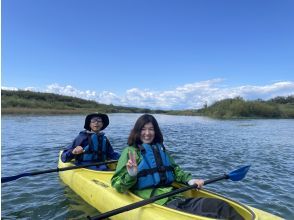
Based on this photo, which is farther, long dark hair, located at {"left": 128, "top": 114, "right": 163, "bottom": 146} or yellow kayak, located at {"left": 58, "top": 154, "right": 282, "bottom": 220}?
long dark hair, located at {"left": 128, "top": 114, "right": 163, "bottom": 146}

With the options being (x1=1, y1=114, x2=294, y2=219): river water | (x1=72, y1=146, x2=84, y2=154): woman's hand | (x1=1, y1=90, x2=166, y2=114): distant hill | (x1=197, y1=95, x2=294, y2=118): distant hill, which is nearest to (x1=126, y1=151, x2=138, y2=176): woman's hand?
(x1=1, y1=114, x2=294, y2=219): river water

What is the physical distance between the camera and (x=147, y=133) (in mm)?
4172

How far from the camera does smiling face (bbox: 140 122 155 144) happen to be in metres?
4.15

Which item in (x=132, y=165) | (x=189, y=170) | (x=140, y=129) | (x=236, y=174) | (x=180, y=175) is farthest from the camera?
(x=189, y=170)

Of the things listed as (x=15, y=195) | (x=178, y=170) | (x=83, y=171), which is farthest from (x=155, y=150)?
(x=15, y=195)

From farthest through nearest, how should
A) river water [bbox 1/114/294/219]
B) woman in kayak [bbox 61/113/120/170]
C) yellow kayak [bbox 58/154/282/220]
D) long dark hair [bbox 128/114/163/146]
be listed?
woman in kayak [bbox 61/113/120/170] → river water [bbox 1/114/294/219] → long dark hair [bbox 128/114/163/146] → yellow kayak [bbox 58/154/282/220]

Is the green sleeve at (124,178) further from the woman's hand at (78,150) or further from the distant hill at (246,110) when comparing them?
the distant hill at (246,110)

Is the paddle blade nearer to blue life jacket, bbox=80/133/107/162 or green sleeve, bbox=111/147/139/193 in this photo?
green sleeve, bbox=111/147/139/193

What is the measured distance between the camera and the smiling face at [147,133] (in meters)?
4.15

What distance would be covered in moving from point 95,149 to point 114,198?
2119 millimetres

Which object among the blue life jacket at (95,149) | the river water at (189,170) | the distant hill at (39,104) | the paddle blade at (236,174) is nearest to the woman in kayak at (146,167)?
the paddle blade at (236,174)

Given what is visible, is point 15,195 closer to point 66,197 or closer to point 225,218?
point 66,197

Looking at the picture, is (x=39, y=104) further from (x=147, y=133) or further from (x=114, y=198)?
(x=147, y=133)

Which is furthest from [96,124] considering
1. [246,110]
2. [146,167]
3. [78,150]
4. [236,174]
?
[246,110]
